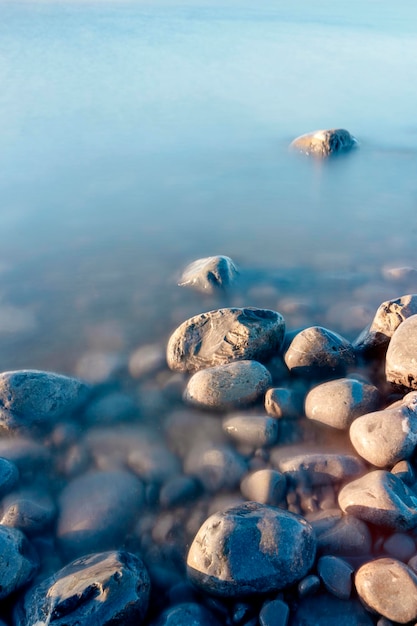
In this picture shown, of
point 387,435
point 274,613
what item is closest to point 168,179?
point 387,435

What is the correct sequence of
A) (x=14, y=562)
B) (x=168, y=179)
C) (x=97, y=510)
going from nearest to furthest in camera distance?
(x=14, y=562) < (x=97, y=510) < (x=168, y=179)

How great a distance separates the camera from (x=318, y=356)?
4148mm

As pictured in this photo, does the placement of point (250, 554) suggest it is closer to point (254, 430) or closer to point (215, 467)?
point (215, 467)

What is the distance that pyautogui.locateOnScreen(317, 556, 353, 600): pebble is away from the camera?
2.71 metres

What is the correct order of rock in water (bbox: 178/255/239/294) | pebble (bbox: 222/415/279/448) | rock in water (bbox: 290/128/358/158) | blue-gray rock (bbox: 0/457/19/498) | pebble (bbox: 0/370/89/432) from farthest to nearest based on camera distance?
rock in water (bbox: 290/128/358/158), rock in water (bbox: 178/255/239/294), pebble (bbox: 0/370/89/432), pebble (bbox: 222/415/279/448), blue-gray rock (bbox: 0/457/19/498)

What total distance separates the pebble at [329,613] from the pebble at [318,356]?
1768 millimetres

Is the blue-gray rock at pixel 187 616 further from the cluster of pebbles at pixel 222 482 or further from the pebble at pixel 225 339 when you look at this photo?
the pebble at pixel 225 339

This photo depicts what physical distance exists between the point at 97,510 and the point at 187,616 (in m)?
0.89

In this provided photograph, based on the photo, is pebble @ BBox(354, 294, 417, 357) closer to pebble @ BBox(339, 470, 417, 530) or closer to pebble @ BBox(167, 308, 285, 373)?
pebble @ BBox(167, 308, 285, 373)

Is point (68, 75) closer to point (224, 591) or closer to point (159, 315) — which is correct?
point (159, 315)

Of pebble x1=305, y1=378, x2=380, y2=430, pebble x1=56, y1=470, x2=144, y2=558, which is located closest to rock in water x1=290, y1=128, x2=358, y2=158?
pebble x1=305, y1=378, x2=380, y2=430

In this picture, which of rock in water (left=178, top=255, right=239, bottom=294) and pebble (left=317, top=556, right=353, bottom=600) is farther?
rock in water (left=178, top=255, right=239, bottom=294)

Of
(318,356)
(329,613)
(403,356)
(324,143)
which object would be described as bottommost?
(329,613)

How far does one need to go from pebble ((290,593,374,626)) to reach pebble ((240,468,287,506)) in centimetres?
63
